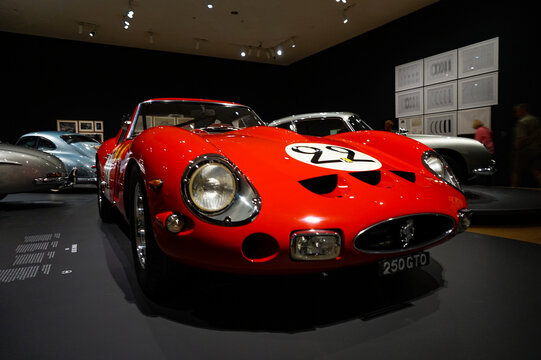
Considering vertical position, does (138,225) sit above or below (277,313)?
above

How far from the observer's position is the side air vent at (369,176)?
1568mm

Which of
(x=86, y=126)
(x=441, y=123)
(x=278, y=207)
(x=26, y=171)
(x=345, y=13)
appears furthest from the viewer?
(x=86, y=126)

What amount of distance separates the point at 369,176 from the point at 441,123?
21.7 ft

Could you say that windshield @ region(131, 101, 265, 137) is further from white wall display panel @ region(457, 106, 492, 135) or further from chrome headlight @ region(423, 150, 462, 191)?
white wall display panel @ region(457, 106, 492, 135)

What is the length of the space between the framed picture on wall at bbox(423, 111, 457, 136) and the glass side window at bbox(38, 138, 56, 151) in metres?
7.32

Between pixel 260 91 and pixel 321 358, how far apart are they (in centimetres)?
1148

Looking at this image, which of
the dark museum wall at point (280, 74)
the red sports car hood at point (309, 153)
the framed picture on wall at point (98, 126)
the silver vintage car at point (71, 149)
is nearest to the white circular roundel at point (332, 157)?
the red sports car hood at point (309, 153)

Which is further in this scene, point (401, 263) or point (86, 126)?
point (86, 126)

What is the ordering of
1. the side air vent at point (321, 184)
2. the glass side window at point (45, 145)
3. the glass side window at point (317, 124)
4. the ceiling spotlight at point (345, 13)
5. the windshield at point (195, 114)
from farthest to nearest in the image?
the ceiling spotlight at point (345, 13), the glass side window at point (45, 145), the glass side window at point (317, 124), the windshield at point (195, 114), the side air vent at point (321, 184)

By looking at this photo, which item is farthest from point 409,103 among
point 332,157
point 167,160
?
point 167,160

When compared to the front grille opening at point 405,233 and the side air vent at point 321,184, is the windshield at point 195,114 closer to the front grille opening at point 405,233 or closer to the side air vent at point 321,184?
the side air vent at point 321,184

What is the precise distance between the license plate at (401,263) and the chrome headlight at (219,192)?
0.56 meters

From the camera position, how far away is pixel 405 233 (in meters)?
1.41

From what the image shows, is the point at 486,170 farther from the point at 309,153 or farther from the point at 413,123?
the point at 413,123
